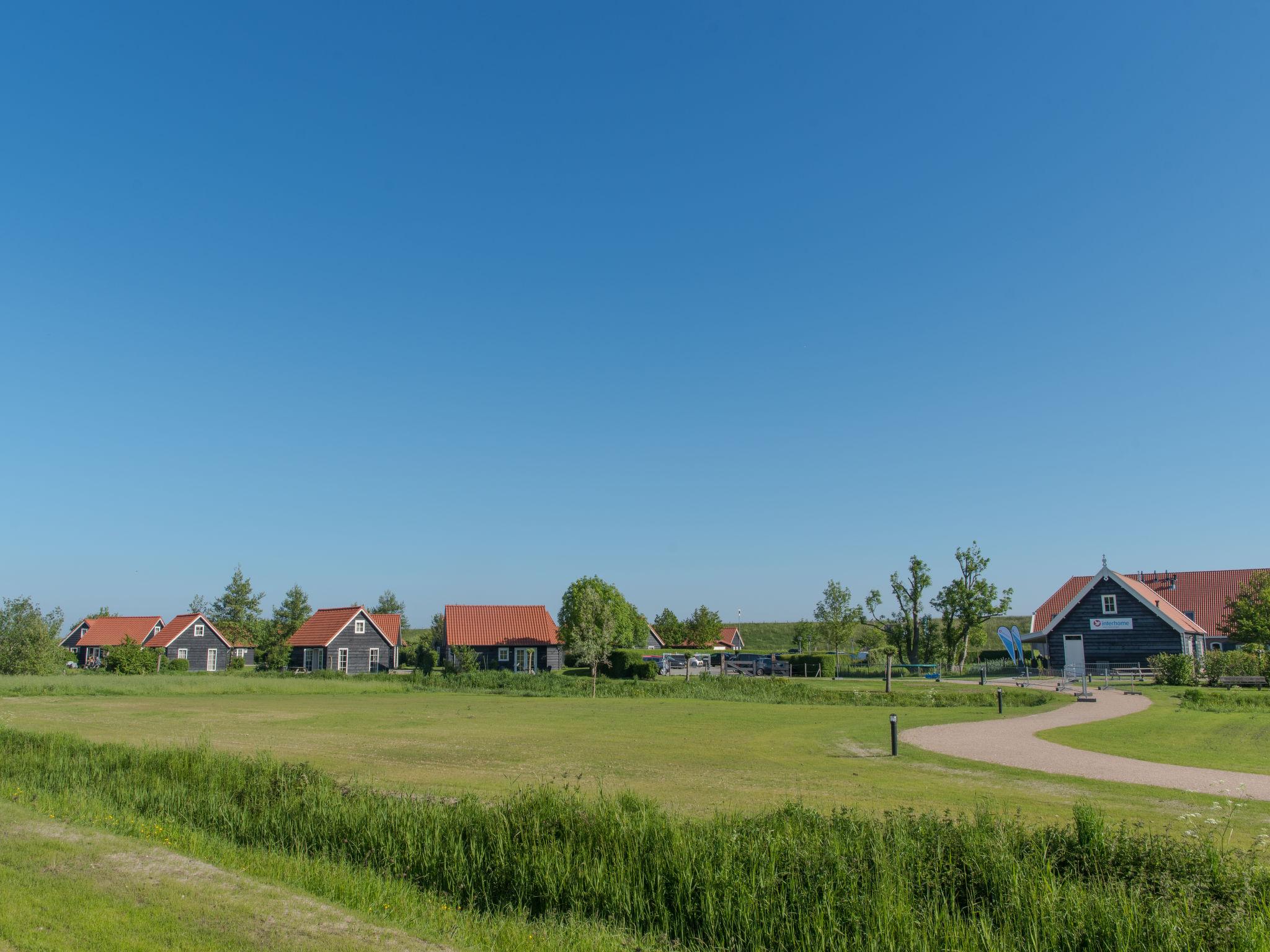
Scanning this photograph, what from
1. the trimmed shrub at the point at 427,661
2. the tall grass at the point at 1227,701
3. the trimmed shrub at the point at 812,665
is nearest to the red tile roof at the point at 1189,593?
the trimmed shrub at the point at 812,665

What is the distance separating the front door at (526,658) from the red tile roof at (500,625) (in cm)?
59

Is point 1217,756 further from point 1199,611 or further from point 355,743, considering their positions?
point 1199,611

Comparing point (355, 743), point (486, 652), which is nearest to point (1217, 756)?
point (355, 743)

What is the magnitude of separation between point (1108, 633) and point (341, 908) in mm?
54929

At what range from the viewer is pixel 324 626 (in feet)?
224

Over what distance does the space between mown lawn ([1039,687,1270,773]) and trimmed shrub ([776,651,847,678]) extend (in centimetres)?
2609

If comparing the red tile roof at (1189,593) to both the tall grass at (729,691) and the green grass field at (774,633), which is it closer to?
the tall grass at (729,691)

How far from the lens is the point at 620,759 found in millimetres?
18859

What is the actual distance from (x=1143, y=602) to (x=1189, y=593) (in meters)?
11.4

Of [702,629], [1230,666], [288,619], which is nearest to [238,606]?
[288,619]

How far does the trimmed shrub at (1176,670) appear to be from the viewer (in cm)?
4134

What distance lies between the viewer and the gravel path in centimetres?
1535

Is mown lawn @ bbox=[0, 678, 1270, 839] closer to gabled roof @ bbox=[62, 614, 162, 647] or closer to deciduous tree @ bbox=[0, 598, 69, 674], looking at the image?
deciduous tree @ bbox=[0, 598, 69, 674]

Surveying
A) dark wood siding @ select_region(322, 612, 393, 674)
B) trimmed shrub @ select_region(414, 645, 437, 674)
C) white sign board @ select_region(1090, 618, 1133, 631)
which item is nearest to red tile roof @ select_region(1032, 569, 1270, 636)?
white sign board @ select_region(1090, 618, 1133, 631)
